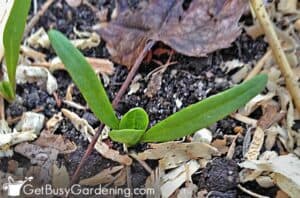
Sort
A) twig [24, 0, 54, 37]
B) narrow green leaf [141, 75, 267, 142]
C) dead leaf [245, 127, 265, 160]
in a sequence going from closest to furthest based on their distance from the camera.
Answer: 1. narrow green leaf [141, 75, 267, 142]
2. dead leaf [245, 127, 265, 160]
3. twig [24, 0, 54, 37]

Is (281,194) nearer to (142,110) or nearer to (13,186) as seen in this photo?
(142,110)

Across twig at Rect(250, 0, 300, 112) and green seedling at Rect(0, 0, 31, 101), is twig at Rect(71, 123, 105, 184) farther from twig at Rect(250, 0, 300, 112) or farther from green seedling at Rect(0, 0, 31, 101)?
twig at Rect(250, 0, 300, 112)

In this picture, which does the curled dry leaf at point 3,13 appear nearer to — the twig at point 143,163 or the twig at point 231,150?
the twig at point 143,163

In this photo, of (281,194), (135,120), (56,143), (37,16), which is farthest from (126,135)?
(37,16)

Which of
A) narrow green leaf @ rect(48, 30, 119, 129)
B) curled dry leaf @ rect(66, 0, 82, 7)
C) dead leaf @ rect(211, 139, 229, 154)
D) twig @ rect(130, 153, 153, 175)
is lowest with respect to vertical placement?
twig @ rect(130, 153, 153, 175)

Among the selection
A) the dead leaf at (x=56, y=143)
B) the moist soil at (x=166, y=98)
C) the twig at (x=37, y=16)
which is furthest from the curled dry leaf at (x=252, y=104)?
the twig at (x=37, y=16)

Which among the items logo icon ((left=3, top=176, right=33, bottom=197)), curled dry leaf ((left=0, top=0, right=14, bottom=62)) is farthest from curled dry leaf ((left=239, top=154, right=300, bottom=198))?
curled dry leaf ((left=0, top=0, right=14, bottom=62))
